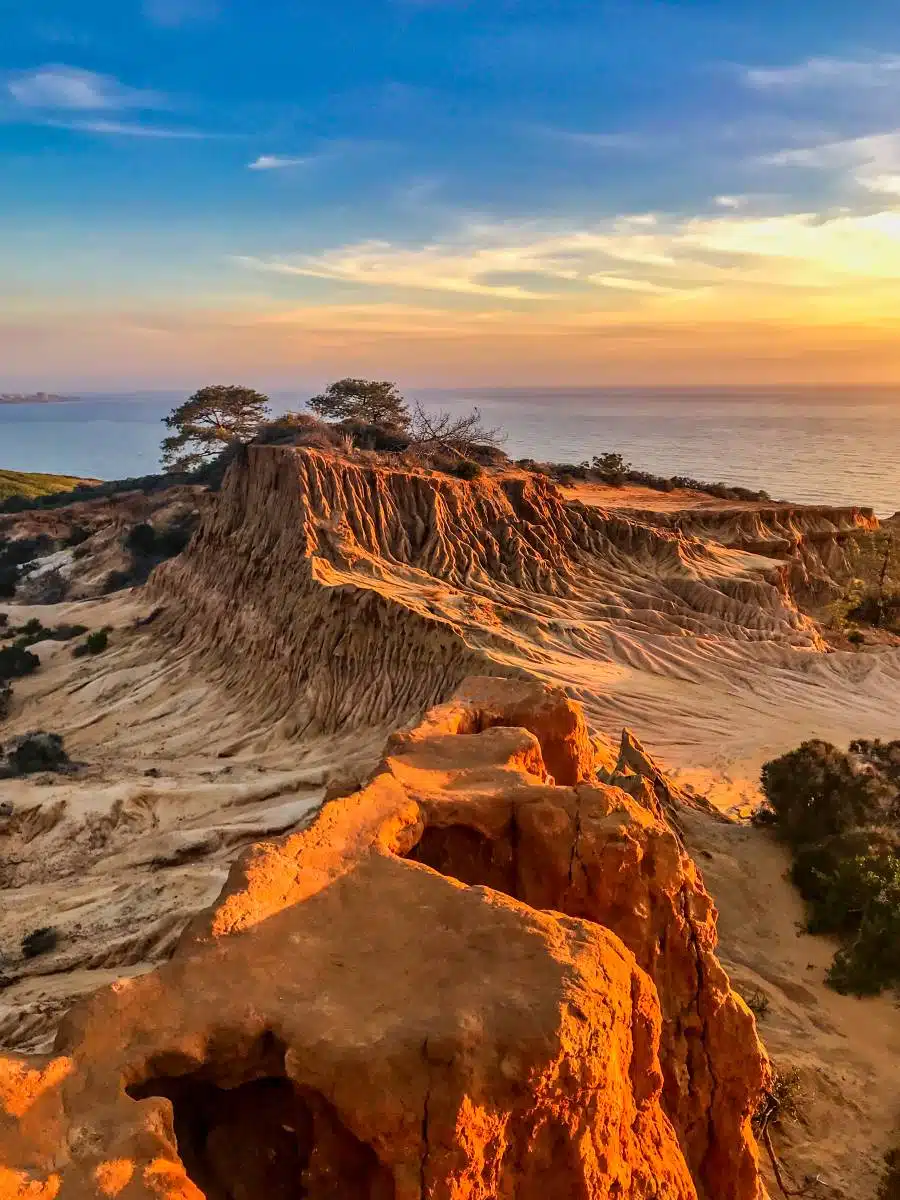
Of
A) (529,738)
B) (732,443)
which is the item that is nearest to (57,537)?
(529,738)

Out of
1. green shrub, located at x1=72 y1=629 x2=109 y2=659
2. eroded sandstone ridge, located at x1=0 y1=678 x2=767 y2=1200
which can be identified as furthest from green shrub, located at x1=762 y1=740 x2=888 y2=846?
green shrub, located at x1=72 y1=629 x2=109 y2=659

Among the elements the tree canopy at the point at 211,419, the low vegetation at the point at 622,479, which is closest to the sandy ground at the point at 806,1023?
the low vegetation at the point at 622,479

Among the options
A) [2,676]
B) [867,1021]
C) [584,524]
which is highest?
[584,524]

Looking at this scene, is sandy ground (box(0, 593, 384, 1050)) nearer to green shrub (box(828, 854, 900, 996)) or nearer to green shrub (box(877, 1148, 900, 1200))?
green shrub (box(828, 854, 900, 996))

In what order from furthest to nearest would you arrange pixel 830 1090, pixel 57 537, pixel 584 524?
pixel 57 537 → pixel 584 524 → pixel 830 1090

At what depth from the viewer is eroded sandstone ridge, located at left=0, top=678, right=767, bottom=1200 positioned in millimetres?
4016

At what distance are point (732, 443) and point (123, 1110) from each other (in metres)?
121

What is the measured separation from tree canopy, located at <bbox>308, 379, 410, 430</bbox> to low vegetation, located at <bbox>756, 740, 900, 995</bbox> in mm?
38979

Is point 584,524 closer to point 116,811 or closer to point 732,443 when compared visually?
point 116,811

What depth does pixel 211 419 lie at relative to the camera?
52969 mm

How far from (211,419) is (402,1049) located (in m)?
53.0

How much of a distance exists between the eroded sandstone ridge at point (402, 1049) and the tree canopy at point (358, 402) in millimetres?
45153

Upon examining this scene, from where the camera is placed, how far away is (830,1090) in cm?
833

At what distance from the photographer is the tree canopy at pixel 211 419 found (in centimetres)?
5206
